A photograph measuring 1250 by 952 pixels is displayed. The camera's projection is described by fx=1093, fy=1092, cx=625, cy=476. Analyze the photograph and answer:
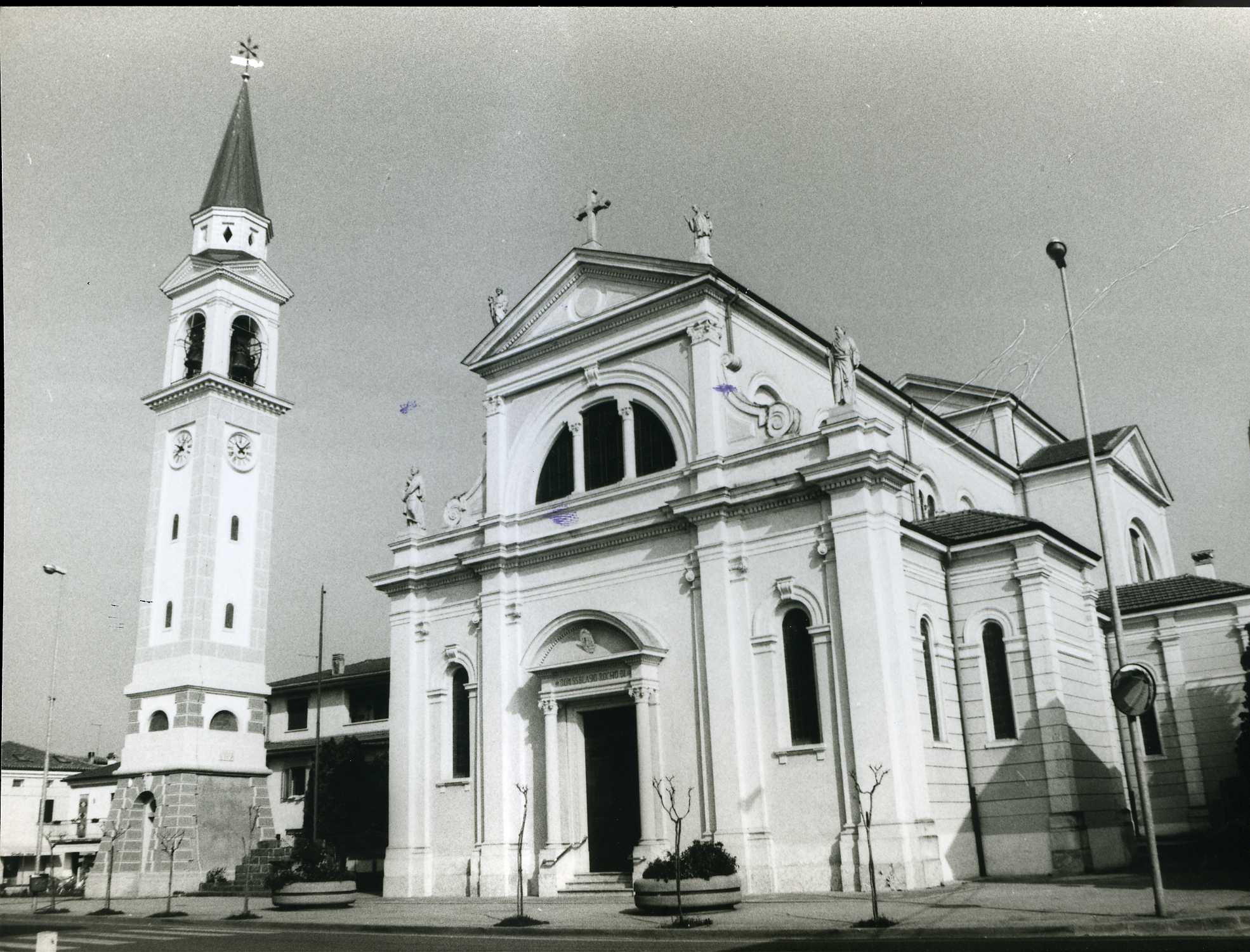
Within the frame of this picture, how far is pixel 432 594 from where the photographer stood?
32812 mm

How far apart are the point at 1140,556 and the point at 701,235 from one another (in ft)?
79.5

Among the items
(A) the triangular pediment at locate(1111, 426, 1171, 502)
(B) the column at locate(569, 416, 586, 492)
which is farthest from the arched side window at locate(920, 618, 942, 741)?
(A) the triangular pediment at locate(1111, 426, 1171, 502)

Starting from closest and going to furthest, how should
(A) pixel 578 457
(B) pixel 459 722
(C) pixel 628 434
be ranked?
1. (C) pixel 628 434
2. (A) pixel 578 457
3. (B) pixel 459 722

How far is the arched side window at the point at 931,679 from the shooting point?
25609 mm

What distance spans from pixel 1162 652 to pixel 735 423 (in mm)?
17024

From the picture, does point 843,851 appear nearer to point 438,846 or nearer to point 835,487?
point 835,487

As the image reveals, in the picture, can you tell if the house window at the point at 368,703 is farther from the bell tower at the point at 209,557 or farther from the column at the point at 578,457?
the column at the point at 578,457

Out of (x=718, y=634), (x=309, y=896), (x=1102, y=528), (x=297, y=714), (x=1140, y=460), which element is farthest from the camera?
(x=297, y=714)

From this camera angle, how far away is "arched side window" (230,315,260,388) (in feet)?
143

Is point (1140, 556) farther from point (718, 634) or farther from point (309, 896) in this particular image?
point (309, 896)

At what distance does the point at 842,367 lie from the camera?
25875mm

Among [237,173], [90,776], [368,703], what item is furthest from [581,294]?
[90,776]

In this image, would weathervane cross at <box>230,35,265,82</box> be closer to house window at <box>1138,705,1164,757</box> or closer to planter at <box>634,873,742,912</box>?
planter at <box>634,873,742,912</box>

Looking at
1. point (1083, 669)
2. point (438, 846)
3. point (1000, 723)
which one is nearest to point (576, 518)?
point (438, 846)
